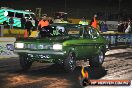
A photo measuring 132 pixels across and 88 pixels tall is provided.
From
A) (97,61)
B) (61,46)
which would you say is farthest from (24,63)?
(97,61)

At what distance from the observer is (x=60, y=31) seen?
1267 centimetres

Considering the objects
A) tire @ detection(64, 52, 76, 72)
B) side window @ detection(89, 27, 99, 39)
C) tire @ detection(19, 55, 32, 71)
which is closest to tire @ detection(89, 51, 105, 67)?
side window @ detection(89, 27, 99, 39)

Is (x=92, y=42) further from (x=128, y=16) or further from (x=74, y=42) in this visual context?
(x=128, y=16)

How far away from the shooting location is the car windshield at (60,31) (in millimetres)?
→ 12609

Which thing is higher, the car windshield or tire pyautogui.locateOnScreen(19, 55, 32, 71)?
the car windshield

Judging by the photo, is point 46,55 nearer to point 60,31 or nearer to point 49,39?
point 49,39

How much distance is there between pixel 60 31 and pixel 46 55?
1.45m

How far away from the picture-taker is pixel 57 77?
11062 millimetres

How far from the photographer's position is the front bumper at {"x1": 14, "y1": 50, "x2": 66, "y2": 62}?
37.5ft

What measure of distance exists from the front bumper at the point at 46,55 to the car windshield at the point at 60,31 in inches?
47.1

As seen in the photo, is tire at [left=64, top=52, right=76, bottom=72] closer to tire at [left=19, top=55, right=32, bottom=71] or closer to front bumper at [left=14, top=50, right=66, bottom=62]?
front bumper at [left=14, top=50, right=66, bottom=62]

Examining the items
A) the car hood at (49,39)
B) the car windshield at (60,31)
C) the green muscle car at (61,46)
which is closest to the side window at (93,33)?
the green muscle car at (61,46)

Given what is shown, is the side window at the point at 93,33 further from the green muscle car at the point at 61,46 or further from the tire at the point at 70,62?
the tire at the point at 70,62

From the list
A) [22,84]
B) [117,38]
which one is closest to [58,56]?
[22,84]
